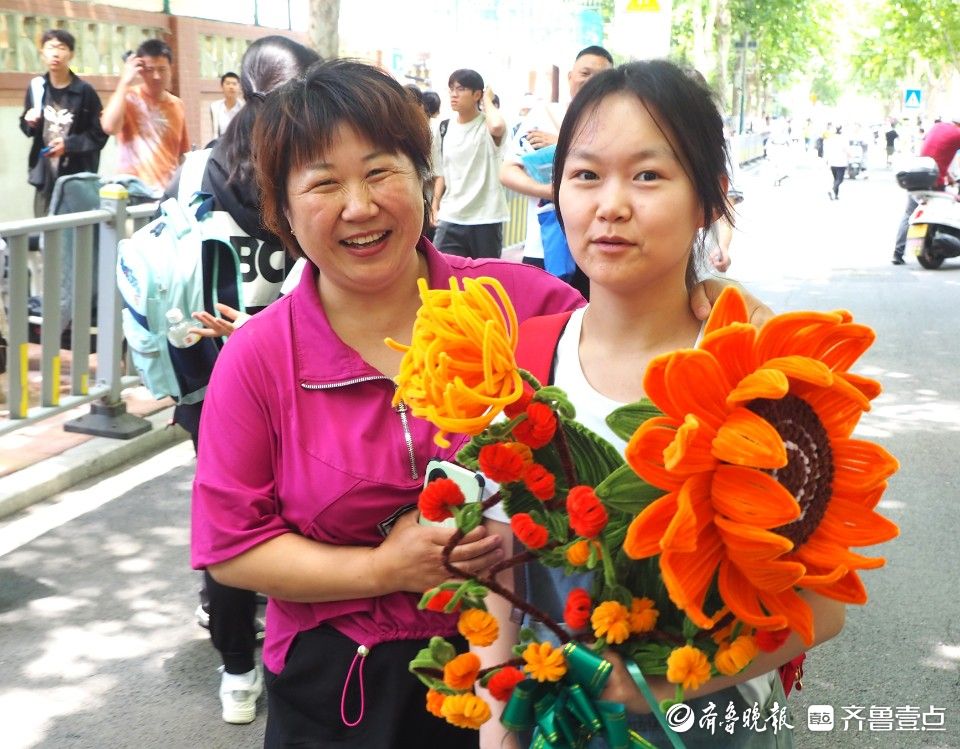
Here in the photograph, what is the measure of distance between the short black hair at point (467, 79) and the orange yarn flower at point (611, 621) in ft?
25.7

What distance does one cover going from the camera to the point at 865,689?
3.90m

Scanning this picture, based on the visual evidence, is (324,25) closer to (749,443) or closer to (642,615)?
(642,615)

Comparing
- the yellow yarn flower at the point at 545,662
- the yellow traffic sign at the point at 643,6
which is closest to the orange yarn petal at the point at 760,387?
the yellow yarn flower at the point at 545,662

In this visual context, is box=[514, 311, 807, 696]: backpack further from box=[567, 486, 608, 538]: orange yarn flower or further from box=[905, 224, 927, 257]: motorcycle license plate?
box=[905, 224, 927, 257]: motorcycle license plate

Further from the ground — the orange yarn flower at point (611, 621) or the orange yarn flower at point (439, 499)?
the orange yarn flower at point (439, 499)

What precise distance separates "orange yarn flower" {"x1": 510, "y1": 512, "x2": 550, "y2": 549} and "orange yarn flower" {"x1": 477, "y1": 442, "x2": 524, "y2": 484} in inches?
2.1

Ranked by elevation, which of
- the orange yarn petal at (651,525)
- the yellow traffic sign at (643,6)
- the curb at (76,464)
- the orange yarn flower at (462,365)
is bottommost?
the curb at (76,464)

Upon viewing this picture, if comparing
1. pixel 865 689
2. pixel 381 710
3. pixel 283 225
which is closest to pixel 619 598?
pixel 381 710

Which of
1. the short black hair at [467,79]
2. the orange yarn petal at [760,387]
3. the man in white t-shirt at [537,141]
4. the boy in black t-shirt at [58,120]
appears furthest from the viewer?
the boy in black t-shirt at [58,120]

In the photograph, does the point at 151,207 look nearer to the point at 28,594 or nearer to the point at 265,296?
the point at 28,594

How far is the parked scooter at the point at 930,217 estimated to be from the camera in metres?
13.8

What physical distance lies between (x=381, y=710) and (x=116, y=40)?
1391 centimetres

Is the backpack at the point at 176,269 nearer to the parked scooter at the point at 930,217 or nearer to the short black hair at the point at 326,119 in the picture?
the short black hair at the point at 326,119

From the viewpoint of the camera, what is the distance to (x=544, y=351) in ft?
5.79
